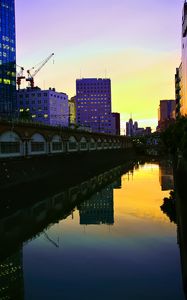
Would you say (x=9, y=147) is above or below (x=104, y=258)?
above

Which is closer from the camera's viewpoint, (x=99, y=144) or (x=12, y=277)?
(x=12, y=277)

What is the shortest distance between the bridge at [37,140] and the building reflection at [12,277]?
1235 inches

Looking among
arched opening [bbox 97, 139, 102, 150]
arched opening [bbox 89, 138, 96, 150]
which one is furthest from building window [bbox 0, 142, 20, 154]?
arched opening [bbox 97, 139, 102, 150]

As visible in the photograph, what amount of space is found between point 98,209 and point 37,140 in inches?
1187

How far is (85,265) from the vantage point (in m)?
25.3

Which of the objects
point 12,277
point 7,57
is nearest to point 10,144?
point 12,277

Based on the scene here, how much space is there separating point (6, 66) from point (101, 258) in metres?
153

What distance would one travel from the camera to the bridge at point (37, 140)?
59.3 m

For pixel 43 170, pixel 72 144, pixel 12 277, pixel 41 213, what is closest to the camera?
pixel 12 277

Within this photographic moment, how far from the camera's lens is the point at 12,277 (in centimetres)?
2328

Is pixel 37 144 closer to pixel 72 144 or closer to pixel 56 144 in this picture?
pixel 56 144

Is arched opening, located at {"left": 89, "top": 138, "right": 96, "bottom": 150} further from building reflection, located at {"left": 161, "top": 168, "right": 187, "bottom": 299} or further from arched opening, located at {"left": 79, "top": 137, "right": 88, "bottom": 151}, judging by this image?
building reflection, located at {"left": 161, "top": 168, "right": 187, "bottom": 299}

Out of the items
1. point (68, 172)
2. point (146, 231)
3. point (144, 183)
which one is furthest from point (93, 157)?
point (146, 231)

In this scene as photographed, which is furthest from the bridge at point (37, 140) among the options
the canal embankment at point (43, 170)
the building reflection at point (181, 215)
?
the building reflection at point (181, 215)
